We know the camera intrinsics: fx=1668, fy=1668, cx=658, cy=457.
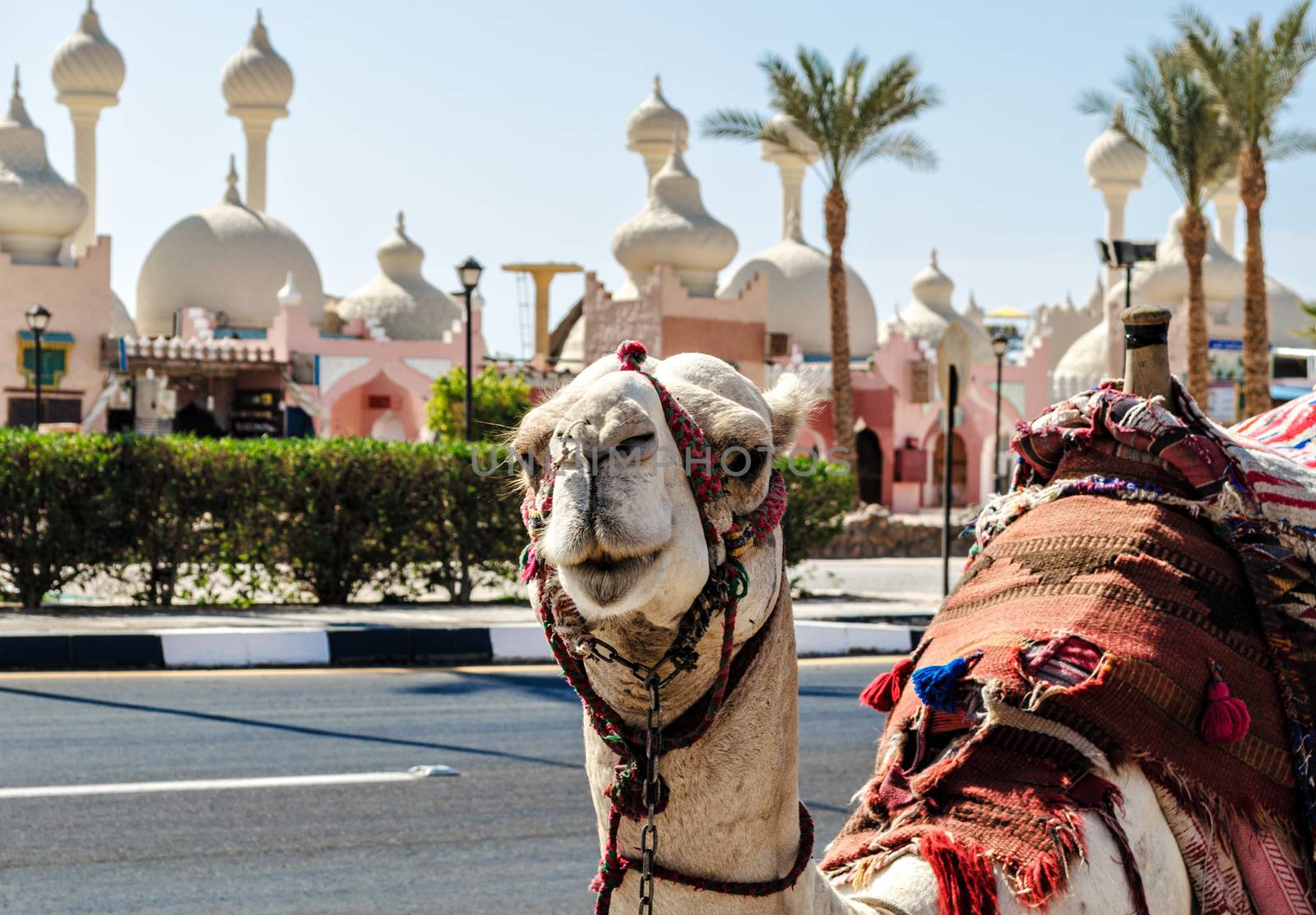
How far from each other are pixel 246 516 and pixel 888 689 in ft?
38.2

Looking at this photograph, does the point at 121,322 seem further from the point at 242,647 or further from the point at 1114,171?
the point at 242,647

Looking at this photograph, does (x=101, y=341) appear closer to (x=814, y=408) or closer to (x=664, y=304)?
(x=664, y=304)

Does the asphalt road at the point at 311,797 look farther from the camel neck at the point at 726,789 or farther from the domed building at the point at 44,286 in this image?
the domed building at the point at 44,286

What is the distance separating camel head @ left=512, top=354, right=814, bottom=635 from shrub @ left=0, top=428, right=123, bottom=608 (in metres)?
12.5

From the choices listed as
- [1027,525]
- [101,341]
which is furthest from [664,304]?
[1027,525]

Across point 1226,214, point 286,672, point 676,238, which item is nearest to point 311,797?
point 286,672

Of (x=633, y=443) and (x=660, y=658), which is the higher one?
(x=633, y=443)

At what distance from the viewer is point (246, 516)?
14.4 metres

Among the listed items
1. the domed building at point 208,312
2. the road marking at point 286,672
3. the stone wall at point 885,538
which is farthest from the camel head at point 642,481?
the domed building at point 208,312

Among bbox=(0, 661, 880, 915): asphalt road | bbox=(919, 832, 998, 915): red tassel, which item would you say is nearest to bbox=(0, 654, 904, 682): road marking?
bbox=(0, 661, 880, 915): asphalt road

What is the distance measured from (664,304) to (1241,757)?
33.4m

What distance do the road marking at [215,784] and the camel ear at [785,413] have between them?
5.50 metres

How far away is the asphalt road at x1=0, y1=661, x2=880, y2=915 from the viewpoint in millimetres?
5762

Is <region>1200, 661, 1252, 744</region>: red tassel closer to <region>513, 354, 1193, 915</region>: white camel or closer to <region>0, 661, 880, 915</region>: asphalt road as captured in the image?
<region>513, 354, 1193, 915</region>: white camel
